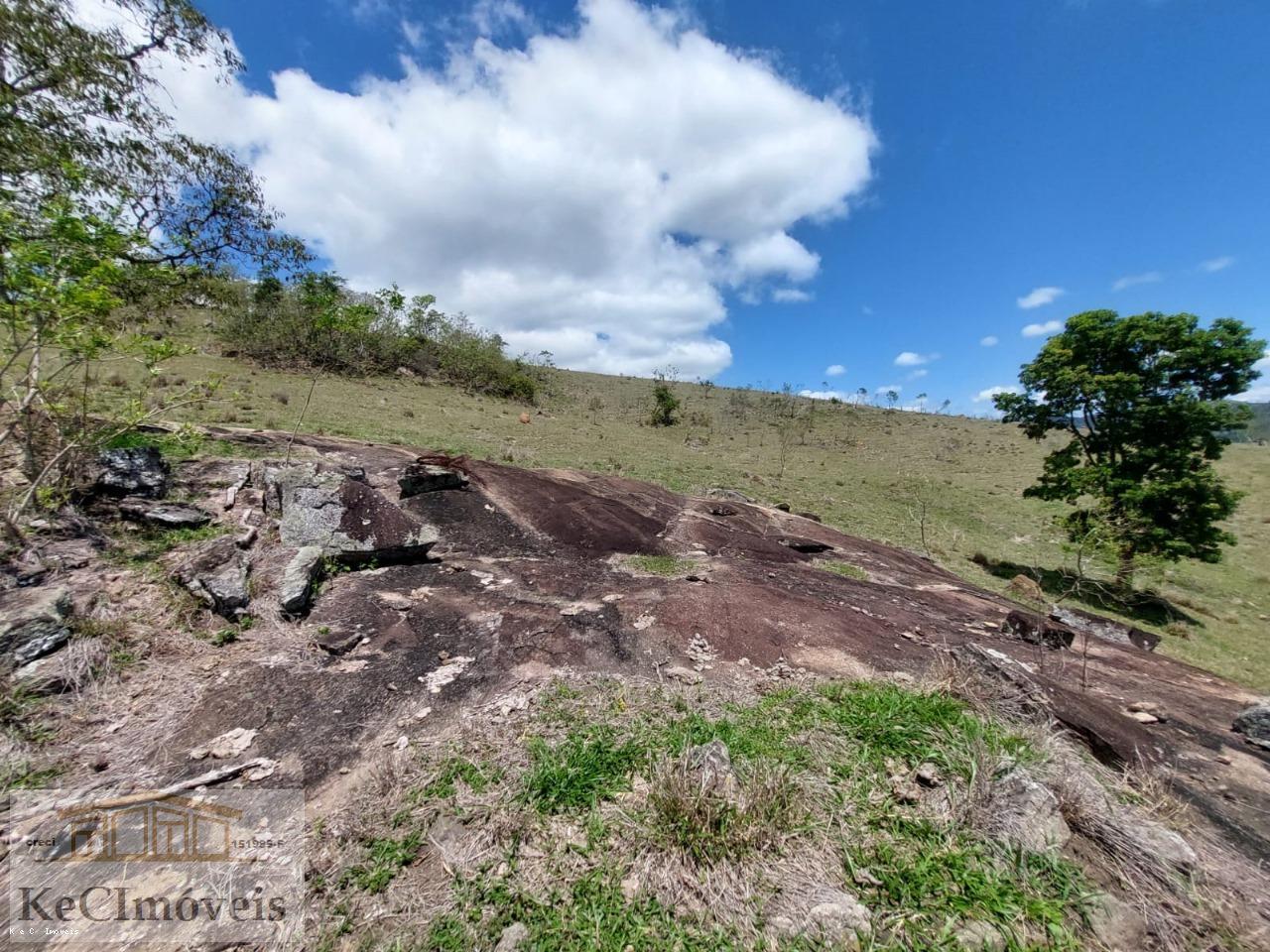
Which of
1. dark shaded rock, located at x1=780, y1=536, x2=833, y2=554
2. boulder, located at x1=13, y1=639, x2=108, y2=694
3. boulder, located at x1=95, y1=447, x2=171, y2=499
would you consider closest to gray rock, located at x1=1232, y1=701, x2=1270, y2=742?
dark shaded rock, located at x1=780, y1=536, x2=833, y2=554

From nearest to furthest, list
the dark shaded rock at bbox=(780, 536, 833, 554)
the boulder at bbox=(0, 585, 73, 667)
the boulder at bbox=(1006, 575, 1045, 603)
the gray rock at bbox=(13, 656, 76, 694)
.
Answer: the gray rock at bbox=(13, 656, 76, 694) → the boulder at bbox=(0, 585, 73, 667) → the dark shaded rock at bbox=(780, 536, 833, 554) → the boulder at bbox=(1006, 575, 1045, 603)

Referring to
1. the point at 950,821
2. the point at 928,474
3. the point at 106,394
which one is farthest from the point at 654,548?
the point at 928,474

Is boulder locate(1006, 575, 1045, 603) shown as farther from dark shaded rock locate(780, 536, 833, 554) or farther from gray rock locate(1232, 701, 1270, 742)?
gray rock locate(1232, 701, 1270, 742)

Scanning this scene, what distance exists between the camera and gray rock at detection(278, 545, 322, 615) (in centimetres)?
520

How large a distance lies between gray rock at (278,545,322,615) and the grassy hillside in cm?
264

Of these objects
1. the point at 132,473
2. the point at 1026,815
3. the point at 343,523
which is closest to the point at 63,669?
the point at 343,523

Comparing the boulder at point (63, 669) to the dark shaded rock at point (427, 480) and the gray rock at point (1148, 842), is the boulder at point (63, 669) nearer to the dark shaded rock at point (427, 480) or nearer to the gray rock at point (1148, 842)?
the dark shaded rock at point (427, 480)

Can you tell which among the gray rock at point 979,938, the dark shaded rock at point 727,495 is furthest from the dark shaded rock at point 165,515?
the dark shaded rock at point 727,495

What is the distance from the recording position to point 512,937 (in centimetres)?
249

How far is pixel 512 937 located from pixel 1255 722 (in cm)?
749

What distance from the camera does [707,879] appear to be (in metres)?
2.78

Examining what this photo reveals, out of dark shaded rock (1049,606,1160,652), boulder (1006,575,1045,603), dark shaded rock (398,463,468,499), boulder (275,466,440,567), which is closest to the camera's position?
boulder (275,466,440,567)

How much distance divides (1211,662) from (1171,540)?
13.0 ft

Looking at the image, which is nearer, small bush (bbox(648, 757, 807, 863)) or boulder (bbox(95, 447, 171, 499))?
small bush (bbox(648, 757, 807, 863))
